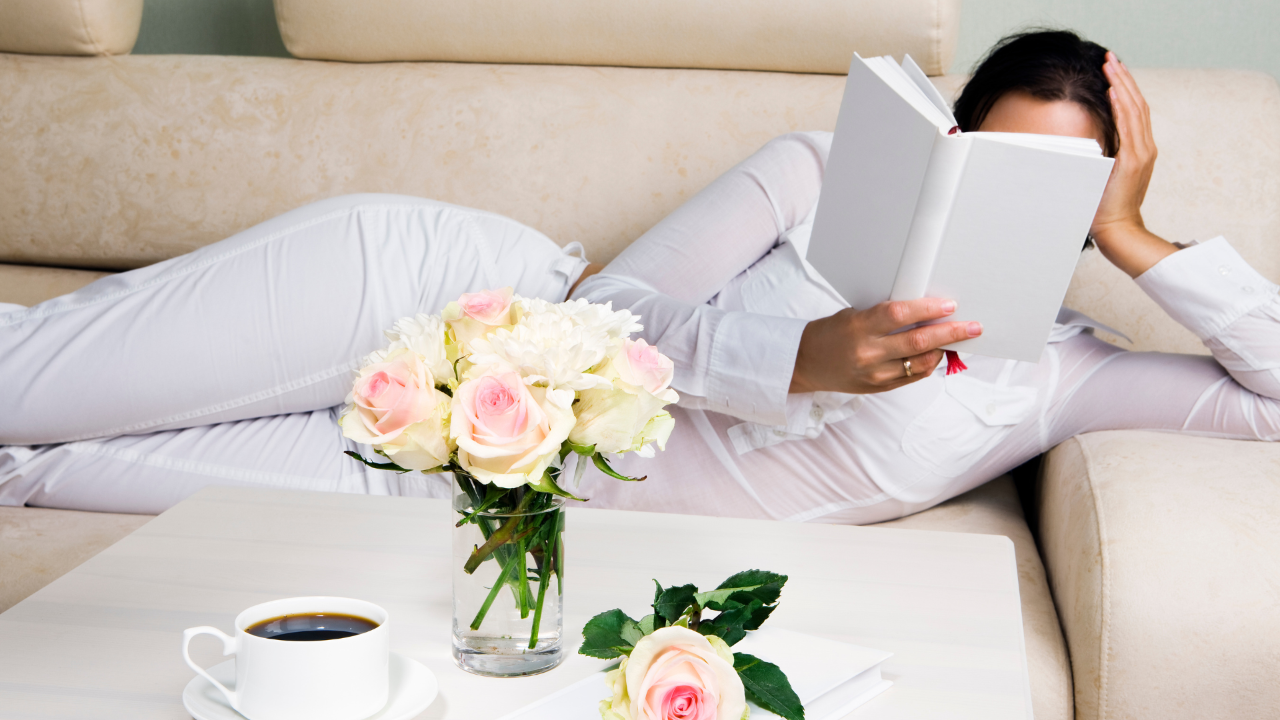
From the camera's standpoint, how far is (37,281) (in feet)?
5.52

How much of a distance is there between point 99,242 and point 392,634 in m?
1.29

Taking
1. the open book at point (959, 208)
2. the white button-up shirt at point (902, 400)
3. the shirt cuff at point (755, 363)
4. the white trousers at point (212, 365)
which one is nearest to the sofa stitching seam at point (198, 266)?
the white trousers at point (212, 365)

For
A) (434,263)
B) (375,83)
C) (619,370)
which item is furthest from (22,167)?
(619,370)

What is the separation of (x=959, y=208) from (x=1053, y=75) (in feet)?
1.40

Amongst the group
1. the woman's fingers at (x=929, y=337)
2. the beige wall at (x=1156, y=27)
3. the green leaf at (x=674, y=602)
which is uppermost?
the beige wall at (x=1156, y=27)

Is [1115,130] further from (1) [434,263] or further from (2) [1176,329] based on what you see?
(1) [434,263]

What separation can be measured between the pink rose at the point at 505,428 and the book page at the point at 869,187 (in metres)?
0.43

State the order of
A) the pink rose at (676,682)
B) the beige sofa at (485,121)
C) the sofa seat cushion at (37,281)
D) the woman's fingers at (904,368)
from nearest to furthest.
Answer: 1. the pink rose at (676,682)
2. the woman's fingers at (904,368)
3. the beige sofa at (485,121)
4. the sofa seat cushion at (37,281)

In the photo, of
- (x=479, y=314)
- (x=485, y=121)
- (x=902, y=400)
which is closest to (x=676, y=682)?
(x=479, y=314)

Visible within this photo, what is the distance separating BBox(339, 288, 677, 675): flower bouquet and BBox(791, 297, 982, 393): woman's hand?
35 centimetres

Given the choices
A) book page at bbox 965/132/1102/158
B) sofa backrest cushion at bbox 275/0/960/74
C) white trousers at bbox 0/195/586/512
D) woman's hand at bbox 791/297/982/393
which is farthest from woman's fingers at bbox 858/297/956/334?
sofa backrest cushion at bbox 275/0/960/74

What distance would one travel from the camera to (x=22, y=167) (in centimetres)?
167

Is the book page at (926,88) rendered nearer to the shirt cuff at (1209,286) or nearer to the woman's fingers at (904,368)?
the woman's fingers at (904,368)

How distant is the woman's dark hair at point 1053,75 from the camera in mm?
1131
